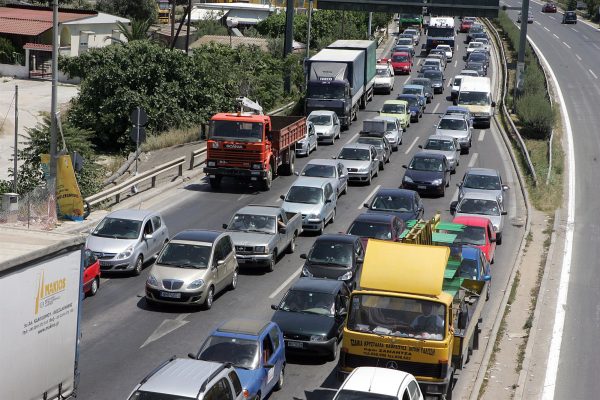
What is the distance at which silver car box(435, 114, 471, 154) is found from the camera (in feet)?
160

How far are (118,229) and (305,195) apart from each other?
7539 mm

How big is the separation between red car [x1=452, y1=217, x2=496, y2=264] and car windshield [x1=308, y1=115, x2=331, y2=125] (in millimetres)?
19740

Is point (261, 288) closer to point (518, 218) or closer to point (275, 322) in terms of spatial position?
point (275, 322)

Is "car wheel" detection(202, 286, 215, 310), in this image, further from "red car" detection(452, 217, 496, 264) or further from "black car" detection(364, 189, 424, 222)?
"black car" detection(364, 189, 424, 222)

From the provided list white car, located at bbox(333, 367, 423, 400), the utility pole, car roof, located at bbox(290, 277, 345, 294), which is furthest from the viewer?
the utility pole

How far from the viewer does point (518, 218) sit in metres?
38.1

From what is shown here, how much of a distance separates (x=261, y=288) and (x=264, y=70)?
3891 centimetres

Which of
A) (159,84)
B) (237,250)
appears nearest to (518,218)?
(237,250)

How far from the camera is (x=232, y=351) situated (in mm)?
18516

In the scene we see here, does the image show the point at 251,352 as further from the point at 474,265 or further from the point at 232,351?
the point at 474,265

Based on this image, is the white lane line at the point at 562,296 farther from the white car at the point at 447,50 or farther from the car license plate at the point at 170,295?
the white car at the point at 447,50

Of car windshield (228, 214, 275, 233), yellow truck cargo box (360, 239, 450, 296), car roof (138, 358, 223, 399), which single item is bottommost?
car roof (138, 358, 223, 399)

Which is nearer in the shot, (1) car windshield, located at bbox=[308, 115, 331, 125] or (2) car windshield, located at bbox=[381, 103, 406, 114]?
(1) car windshield, located at bbox=[308, 115, 331, 125]

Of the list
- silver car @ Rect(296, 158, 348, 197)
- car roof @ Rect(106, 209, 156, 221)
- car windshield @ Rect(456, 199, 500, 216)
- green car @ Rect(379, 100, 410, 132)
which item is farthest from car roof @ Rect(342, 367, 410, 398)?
green car @ Rect(379, 100, 410, 132)
